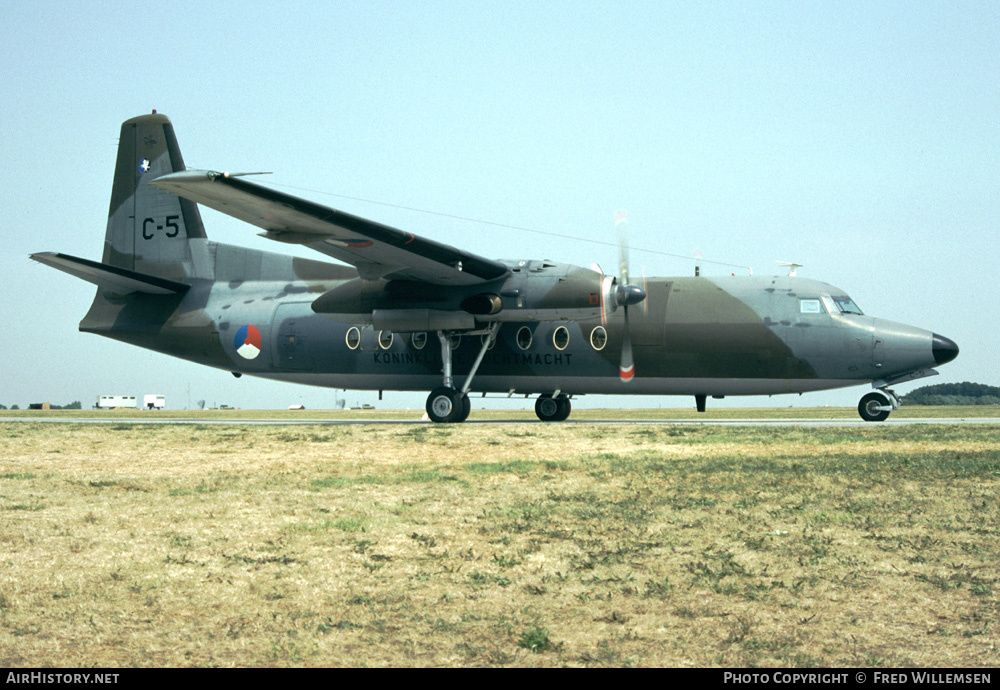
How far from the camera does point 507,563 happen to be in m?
7.50

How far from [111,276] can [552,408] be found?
15.6m

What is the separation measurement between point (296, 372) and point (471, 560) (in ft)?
74.6

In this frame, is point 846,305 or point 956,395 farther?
point 956,395

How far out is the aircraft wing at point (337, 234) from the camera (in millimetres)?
19656

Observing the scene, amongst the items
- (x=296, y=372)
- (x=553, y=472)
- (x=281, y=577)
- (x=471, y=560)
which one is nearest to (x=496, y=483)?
(x=553, y=472)

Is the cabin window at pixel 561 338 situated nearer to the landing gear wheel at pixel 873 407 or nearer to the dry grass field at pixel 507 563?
the landing gear wheel at pixel 873 407

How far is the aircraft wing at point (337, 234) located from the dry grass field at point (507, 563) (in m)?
7.27

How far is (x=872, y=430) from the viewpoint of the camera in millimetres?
21297

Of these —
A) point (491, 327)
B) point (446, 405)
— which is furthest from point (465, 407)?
point (491, 327)

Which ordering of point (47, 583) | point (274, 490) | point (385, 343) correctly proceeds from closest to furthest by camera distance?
1. point (47, 583)
2. point (274, 490)
3. point (385, 343)

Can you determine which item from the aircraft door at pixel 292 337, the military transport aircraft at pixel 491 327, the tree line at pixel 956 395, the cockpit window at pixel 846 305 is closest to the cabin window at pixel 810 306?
the military transport aircraft at pixel 491 327

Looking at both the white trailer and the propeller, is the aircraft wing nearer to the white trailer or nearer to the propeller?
the propeller

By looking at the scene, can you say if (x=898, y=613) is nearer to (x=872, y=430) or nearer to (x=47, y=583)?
(x=47, y=583)

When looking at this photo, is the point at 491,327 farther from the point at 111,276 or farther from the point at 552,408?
the point at 111,276
